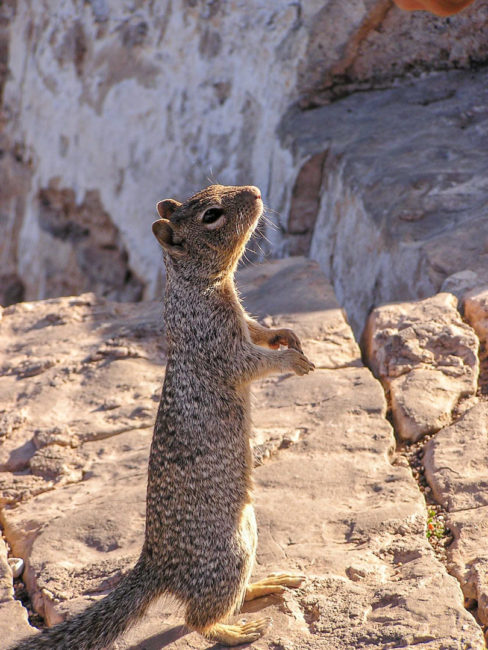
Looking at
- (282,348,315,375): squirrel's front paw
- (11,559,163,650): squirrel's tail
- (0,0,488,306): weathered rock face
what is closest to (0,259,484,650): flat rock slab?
(11,559,163,650): squirrel's tail

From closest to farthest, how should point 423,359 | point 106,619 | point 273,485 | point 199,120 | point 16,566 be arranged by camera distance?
point 106,619, point 16,566, point 273,485, point 423,359, point 199,120

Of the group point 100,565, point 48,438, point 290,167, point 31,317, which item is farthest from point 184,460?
point 290,167

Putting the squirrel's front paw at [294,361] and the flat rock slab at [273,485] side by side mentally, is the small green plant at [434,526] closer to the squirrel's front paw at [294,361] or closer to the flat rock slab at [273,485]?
the flat rock slab at [273,485]

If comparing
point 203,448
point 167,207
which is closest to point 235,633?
point 203,448

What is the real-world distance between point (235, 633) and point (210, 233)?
1784 millimetres

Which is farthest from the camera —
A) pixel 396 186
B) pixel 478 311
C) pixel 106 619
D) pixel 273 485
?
pixel 396 186

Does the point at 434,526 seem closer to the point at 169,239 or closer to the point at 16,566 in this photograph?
the point at 169,239

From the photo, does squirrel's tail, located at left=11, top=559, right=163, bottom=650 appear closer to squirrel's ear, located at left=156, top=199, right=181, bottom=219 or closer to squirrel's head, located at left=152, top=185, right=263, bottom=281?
squirrel's head, located at left=152, top=185, right=263, bottom=281

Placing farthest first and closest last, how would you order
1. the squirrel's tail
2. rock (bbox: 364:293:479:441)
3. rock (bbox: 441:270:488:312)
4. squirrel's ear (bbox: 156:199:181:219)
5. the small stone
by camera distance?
1. rock (bbox: 441:270:488:312)
2. rock (bbox: 364:293:479:441)
3. squirrel's ear (bbox: 156:199:181:219)
4. the small stone
5. the squirrel's tail

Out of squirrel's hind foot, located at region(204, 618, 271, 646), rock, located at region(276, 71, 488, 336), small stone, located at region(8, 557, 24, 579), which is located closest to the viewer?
squirrel's hind foot, located at region(204, 618, 271, 646)

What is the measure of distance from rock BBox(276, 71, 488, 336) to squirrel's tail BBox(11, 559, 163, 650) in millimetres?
2847

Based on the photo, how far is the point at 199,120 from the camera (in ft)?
27.4

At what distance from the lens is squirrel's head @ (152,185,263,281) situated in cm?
381

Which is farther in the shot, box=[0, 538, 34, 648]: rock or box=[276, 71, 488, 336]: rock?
box=[276, 71, 488, 336]: rock
